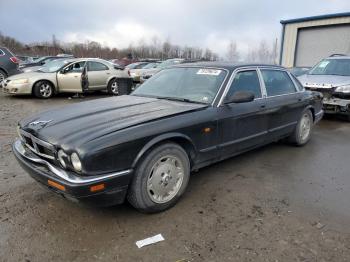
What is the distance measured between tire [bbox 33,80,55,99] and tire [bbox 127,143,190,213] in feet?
29.7

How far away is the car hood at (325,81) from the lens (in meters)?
7.62

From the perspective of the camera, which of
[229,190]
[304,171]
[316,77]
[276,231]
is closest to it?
[276,231]

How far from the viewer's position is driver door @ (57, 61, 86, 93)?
1102 centimetres

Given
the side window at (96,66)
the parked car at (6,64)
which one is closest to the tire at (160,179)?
the side window at (96,66)

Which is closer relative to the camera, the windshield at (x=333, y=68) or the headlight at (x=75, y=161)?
the headlight at (x=75, y=161)

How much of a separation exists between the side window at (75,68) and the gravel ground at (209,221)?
7299 millimetres

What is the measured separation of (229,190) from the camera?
3.75 metres

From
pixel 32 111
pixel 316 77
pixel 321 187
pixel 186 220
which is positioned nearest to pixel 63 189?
pixel 186 220

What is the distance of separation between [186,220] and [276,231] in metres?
0.89

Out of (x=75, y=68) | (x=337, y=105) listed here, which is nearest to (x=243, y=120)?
(x=337, y=105)

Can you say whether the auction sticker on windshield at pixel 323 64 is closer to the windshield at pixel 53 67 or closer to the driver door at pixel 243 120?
the driver door at pixel 243 120

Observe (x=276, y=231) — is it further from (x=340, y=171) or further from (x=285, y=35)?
(x=285, y=35)

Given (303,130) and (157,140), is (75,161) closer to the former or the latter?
(157,140)

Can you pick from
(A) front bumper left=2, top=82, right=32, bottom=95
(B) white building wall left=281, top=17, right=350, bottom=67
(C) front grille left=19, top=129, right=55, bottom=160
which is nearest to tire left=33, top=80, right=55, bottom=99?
(A) front bumper left=2, top=82, right=32, bottom=95
